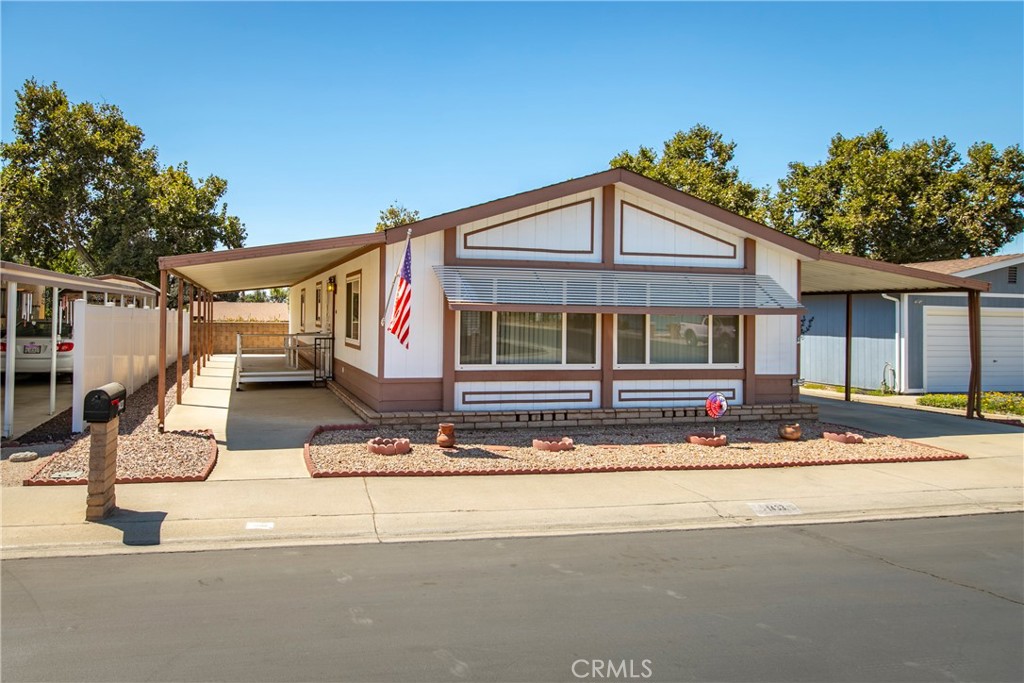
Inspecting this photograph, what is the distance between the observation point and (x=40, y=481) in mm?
7730

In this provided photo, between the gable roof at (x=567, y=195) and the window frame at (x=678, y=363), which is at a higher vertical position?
the gable roof at (x=567, y=195)

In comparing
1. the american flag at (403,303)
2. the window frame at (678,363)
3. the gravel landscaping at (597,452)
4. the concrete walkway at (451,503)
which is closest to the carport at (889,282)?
the window frame at (678,363)

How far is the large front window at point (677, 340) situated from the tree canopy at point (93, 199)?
22352 mm

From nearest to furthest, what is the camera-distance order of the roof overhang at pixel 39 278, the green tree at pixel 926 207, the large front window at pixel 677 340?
1. the roof overhang at pixel 39 278
2. the large front window at pixel 677 340
3. the green tree at pixel 926 207

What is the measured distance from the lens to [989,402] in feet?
52.7

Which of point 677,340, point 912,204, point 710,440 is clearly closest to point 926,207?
point 912,204

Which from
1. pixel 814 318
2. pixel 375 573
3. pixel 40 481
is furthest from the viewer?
pixel 814 318

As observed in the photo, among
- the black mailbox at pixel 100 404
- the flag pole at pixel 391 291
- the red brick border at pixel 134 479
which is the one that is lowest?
the red brick border at pixel 134 479

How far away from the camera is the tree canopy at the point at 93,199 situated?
2889cm

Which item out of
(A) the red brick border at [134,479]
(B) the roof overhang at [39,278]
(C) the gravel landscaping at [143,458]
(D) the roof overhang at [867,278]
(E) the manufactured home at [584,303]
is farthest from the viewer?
(D) the roof overhang at [867,278]

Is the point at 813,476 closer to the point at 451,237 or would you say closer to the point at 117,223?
the point at 451,237

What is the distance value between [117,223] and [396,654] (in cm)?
3011

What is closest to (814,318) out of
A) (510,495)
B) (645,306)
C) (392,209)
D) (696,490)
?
(645,306)

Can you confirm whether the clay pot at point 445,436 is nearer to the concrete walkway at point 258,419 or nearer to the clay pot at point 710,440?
the concrete walkway at point 258,419
